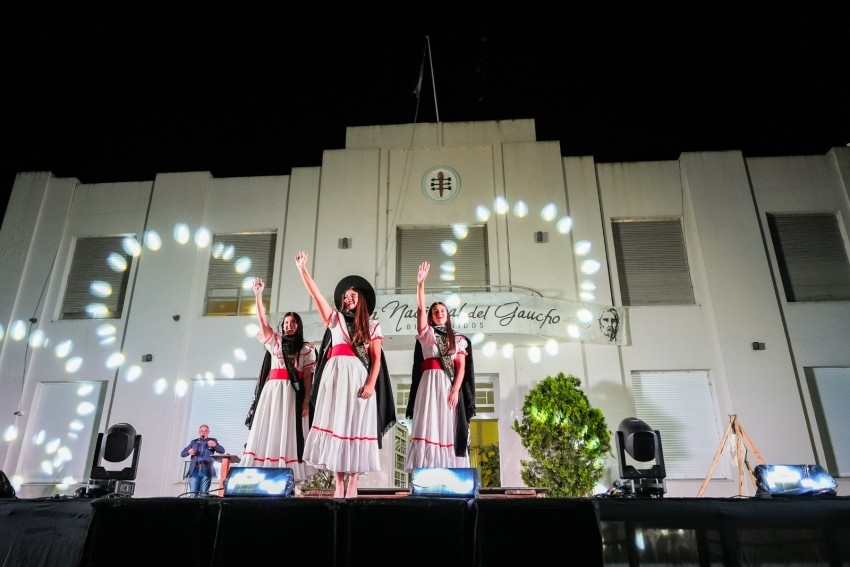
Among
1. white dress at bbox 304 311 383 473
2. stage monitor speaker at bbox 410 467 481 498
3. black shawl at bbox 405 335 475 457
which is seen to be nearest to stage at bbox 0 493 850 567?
stage monitor speaker at bbox 410 467 481 498

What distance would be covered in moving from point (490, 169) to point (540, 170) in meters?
1.00

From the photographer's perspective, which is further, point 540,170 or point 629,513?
point 540,170

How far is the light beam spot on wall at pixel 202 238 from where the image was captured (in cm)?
1119

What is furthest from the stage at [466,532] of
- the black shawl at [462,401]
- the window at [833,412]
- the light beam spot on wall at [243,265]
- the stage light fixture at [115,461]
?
the light beam spot on wall at [243,265]

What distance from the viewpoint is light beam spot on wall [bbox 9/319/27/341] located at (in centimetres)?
1052

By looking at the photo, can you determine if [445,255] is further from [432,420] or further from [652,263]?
[432,420]

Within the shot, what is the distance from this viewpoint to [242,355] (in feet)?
33.5

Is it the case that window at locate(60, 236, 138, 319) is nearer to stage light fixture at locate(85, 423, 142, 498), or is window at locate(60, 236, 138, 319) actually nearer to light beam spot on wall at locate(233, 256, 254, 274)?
light beam spot on wall at locate(233, 256, 254, 274)

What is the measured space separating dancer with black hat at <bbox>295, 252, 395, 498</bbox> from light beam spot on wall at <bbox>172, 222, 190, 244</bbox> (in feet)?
25.1

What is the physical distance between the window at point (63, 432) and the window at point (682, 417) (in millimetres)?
9611

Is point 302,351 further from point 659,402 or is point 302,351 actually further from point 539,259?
point 659,402

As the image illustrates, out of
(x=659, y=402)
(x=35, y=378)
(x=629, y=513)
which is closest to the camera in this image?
(x=629, y=513)

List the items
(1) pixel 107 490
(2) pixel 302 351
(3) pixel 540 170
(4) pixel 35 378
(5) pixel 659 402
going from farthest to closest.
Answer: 1. (3) pixel 540 170
2. (4) pixel 35 378
3. (5) pixel 659 402
4. (2) pixel 302 351
5. (1) pixel 107 490

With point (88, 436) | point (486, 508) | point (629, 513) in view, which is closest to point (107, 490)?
point (486, 508)
